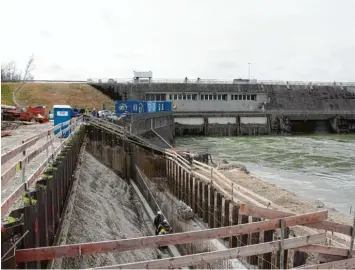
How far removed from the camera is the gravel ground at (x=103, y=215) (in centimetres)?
882

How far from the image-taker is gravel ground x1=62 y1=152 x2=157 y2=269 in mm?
8820

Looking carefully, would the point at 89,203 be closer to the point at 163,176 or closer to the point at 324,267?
the point at 324,267

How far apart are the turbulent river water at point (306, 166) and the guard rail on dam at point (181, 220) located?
7378 mm

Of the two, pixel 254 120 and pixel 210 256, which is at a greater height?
pixel 210 256

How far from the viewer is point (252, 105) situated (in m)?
68.4

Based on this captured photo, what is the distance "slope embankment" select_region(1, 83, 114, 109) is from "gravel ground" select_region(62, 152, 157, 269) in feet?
126

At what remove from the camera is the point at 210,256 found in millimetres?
5504

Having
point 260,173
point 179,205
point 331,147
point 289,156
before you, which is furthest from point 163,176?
point 331,147

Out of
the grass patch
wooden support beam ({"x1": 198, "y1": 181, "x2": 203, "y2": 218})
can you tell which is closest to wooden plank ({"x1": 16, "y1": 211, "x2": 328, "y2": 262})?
wooden support beam ({"x1": 198, "y1": 181, "x2": 203, "y2": 218})

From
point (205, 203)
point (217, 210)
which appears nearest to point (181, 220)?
point (205, 203)

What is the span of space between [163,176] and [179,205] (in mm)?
5587

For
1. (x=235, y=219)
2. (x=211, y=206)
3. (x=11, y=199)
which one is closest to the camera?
(x=11, y=199)

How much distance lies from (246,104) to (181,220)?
5498cm

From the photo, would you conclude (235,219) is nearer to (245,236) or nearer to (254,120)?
(245,236)
